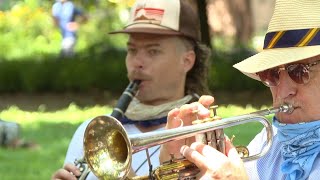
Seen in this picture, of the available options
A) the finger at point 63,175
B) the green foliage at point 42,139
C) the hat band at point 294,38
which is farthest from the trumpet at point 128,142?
the green foliage at point 42,139

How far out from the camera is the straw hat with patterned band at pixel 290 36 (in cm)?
318

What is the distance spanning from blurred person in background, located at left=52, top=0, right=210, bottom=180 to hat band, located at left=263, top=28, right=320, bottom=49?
4.10 ft

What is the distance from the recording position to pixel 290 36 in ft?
10.7

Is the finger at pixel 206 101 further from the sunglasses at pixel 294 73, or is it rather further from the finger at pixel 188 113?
the sunglasses at pixel 294 73

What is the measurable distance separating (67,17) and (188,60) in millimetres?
13513

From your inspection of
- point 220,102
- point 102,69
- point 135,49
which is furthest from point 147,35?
point 102,69

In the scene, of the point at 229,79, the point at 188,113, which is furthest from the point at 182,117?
the point at 229,79

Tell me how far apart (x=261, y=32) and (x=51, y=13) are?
668cm

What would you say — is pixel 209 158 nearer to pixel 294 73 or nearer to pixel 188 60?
pixel 294 73

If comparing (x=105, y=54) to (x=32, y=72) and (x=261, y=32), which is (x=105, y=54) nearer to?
(x=32, y=72)

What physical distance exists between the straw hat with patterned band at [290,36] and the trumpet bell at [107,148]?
1.69 feet

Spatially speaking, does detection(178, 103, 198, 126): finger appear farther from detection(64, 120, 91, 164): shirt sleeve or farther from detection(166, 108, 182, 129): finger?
detection(64, 120, 91, 164): shirt sleeve

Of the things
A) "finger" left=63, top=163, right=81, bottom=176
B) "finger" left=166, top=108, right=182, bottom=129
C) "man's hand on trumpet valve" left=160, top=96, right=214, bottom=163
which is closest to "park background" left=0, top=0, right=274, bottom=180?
"finger" left=63, top=163, right=81, bottom=176

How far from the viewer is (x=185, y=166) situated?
10.6ft
